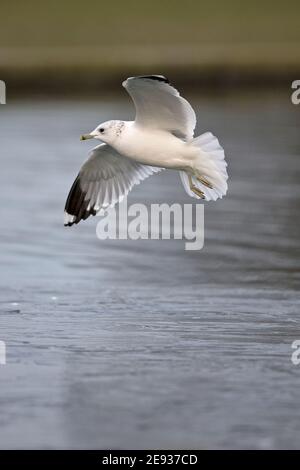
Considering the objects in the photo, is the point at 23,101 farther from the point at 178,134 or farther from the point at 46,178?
the point at 178,134

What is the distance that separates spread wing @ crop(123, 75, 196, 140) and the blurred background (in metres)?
1.17

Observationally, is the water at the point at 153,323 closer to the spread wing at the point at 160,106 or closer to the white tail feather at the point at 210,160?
the white tail feather at the point at 210,160

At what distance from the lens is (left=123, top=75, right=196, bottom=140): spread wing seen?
862 centimetres

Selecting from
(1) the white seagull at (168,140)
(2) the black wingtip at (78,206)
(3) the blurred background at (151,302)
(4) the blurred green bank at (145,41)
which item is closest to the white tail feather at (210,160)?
(1) the white seagull at (168,140)

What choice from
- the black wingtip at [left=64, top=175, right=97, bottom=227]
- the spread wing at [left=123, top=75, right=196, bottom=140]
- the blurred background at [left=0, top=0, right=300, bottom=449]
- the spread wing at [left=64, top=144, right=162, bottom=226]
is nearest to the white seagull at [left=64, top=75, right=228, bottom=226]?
the spread wing at [left=123, top=75, right=196, bottom=140]

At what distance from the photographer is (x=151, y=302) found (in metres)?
9.50

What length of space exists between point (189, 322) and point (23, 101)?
14.5 metres

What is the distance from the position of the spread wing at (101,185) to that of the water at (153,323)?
1.72ft

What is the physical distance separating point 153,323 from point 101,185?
5.08 feet

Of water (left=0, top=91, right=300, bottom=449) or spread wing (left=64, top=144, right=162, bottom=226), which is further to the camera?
spread wing (left=64, top=144, right=162, bottom=226)

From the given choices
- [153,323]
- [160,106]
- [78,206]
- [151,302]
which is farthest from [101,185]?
[153,323]

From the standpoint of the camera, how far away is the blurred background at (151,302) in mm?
6809

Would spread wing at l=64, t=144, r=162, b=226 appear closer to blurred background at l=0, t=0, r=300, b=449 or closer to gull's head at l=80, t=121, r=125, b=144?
blurred background at l=0, t=0, r=300, b=449

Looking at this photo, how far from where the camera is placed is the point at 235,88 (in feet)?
80.0
